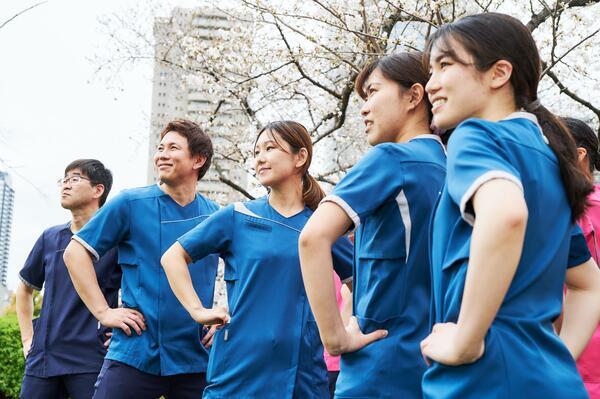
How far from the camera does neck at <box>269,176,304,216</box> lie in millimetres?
4035

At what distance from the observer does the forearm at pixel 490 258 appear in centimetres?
181

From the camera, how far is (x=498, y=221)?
1.81 metres

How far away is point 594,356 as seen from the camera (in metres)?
3.49

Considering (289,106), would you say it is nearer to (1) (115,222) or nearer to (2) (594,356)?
(1) (115,222)

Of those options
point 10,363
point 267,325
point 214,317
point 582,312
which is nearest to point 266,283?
point 267,325

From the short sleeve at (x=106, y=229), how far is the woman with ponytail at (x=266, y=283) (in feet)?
1.93

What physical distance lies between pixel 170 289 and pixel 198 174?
32.6 inches

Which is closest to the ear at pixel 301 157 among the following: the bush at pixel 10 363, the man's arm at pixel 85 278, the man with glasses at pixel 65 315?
the man's arm at pixel 85 278

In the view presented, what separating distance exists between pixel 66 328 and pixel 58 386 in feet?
1.24

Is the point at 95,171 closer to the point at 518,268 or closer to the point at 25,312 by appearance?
the point at 25,312

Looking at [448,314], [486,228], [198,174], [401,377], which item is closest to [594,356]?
[401,377]

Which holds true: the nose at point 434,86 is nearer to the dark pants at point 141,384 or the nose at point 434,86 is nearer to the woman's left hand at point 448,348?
the woman's left hand at point 448,348

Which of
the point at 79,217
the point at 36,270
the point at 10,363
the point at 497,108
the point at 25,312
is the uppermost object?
the point at 497,108

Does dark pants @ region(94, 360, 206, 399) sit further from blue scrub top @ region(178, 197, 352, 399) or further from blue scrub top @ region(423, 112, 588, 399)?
blue scrub top @ region(423, 112, 588, 399)
